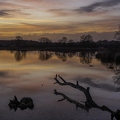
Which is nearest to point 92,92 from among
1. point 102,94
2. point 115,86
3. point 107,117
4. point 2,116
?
point 102,94

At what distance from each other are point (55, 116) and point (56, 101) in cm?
361

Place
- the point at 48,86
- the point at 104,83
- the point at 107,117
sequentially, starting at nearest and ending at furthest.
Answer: the point at 107,117
the point at 48,86
the point at 104,83

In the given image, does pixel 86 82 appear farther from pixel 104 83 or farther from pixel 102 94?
pixel 102 94

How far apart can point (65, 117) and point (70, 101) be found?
3982 mm

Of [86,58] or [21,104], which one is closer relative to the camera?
[21,104]

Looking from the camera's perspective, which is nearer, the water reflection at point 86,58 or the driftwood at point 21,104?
the driftwood at point 21,104

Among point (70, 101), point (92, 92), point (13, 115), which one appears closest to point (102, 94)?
point (92, 92)

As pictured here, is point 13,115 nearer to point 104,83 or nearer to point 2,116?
point 2,116

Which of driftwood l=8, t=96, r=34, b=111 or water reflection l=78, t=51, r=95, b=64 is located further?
water reflection l=78, t=51, r=95, b=64

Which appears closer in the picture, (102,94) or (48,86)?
(102,94)

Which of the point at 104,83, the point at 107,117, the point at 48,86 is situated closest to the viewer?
the point at 107,117

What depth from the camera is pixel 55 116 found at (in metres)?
17.2

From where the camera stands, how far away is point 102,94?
23672mm

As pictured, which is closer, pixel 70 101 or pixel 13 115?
pixel 13 115
